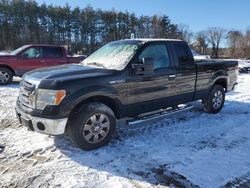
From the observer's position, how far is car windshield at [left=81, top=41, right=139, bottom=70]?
5.32m

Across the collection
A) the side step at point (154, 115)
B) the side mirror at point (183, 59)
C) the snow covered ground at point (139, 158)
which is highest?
the side mirror at point (183, 59)

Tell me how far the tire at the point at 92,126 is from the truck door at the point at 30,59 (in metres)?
8.53

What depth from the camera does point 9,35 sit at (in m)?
49.8

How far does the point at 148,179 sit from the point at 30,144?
2298mm

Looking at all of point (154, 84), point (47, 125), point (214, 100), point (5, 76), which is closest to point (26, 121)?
point (47, 125)

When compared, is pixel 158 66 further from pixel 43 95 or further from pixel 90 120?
pixel 43 95

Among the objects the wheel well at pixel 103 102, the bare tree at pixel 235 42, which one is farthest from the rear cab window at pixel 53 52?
the bare tree at pixel 235 42

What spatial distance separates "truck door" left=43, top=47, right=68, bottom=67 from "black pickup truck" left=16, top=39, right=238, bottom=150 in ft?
23.4

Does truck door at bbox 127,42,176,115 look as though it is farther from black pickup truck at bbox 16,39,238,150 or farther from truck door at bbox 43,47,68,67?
truck door at bbox 43,47,68,67

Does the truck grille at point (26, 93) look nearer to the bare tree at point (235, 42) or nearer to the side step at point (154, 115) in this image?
the side step at point (154, 115)

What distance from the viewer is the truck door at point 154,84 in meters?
5.32

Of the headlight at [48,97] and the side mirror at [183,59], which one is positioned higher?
the side mirror at [183,59]

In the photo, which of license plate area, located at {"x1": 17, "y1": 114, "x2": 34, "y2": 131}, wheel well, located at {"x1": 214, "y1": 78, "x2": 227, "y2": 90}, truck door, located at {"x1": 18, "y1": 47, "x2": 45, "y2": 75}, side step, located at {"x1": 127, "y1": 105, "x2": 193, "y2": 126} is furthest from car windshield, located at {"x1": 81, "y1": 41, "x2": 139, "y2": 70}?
truck door, located at {"x1": 18, "y1": 47, "x2": 45, "y2": 75}

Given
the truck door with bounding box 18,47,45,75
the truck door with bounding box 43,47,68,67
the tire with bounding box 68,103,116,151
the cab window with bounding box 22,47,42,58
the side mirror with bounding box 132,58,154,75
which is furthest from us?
the truck door with bounding box 43,47,68,67
